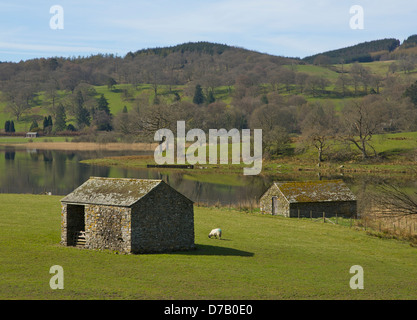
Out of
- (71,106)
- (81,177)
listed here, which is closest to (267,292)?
(81,177)

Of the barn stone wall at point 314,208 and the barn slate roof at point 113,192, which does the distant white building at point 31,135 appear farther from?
the barn slate roof at point 113,192

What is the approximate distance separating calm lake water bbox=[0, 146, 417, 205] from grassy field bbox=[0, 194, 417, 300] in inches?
717

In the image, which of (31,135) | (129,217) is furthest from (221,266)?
(31,135)

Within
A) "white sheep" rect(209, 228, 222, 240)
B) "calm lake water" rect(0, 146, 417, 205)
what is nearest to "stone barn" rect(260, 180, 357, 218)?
"calm lake water" rect(0, 146, 417, 205)

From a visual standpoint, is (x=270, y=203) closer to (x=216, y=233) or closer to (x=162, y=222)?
(x=216, y=233)

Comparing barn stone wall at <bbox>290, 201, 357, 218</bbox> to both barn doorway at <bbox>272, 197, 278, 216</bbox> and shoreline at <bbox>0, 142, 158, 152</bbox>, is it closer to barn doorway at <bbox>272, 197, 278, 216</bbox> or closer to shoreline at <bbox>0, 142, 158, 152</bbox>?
barn doorway at <bbox>272, 197, 278, 216</bbox>

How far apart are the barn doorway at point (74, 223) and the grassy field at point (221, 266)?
2.93 ft

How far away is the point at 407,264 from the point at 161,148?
6971cm

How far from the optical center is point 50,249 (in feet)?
79.4

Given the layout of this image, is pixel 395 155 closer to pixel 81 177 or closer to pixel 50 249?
pixel 81 177

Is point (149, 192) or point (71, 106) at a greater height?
point (71, 106)

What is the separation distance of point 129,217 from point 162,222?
1.95 meters

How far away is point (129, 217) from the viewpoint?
23.3 metres

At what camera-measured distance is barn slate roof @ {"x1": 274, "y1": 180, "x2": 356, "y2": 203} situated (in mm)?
41562
